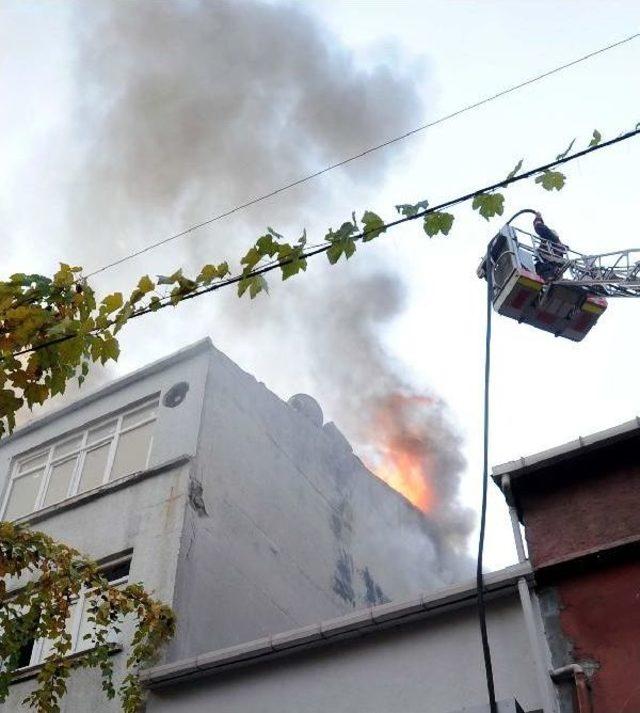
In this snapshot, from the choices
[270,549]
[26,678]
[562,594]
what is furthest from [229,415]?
[562,594]

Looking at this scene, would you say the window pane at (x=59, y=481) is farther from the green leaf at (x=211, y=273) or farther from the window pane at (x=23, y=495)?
the green leaf at (x=211, y=273)

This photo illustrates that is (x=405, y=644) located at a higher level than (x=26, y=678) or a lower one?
lower

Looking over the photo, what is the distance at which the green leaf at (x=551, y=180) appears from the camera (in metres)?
5.14

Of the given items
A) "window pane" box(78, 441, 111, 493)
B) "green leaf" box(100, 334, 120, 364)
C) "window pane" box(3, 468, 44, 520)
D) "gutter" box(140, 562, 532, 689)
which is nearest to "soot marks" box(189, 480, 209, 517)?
"window pane" box(78, 441, 111, 493)

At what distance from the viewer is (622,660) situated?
22.1ft

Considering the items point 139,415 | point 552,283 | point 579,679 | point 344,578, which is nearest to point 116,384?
point 139,415

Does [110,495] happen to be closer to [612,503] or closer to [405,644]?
[405,644]

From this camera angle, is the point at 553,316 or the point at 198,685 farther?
the point at 553,316

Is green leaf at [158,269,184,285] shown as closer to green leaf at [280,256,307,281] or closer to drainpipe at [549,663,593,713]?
green leaf at [280,256,307,281]

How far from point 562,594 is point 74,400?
1029 centimetres

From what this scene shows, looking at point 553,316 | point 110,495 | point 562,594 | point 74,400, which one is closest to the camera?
point 562,594

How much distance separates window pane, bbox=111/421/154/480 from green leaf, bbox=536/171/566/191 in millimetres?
9444

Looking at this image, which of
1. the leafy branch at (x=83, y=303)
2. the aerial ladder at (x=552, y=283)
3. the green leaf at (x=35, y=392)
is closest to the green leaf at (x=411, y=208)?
the leafy branch at (x=83, y=303)

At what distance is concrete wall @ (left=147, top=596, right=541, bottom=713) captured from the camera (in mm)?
7426
